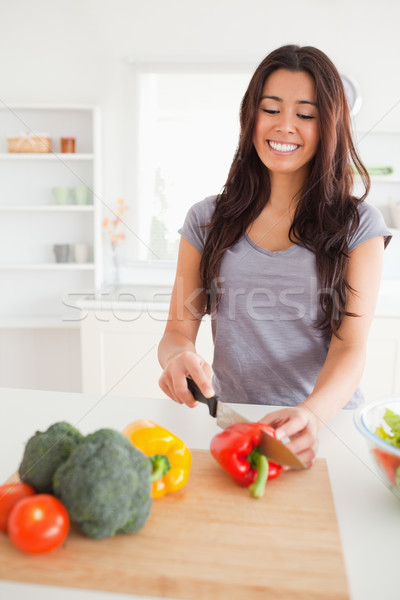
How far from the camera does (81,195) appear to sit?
9.23ft

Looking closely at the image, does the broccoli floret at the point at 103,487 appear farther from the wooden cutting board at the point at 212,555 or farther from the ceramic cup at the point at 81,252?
the ceramic cup at the point at 81,252

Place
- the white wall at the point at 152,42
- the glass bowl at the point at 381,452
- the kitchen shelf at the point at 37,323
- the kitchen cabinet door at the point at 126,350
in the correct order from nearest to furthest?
the glass bowl at the point at 381,452 → the kitchen cabinet door at the point at 126,350 → the white wall at the point at 152,42 → the kitchen shelf at the point at 37,323

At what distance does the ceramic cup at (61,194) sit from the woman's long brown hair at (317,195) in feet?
5.41

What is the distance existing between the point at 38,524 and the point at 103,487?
86 mm

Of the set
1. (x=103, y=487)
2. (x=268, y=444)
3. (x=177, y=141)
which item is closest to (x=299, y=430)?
(x=268, y=444)

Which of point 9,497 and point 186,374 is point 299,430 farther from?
point 9,497

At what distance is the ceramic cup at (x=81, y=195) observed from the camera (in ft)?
9.20

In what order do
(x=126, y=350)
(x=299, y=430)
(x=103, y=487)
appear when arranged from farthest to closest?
(x=126, y=350) < (x=299, y=430) < (x=103, y=487)

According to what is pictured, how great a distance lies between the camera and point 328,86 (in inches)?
45.1

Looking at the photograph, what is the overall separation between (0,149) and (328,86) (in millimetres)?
2335

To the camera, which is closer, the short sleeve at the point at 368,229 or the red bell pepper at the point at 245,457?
the red bell pepper at the point at 245,457

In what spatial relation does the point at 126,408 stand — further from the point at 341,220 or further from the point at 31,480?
the point at 341,220

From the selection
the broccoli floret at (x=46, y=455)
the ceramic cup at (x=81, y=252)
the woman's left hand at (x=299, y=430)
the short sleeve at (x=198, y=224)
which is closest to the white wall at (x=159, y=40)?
the ceramic cup at (x=81, y=252)

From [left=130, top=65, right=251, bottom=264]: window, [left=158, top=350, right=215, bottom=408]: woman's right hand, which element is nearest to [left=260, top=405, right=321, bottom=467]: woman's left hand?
[left=158, top=350, right=215, bottom=408]: woman's right hand
